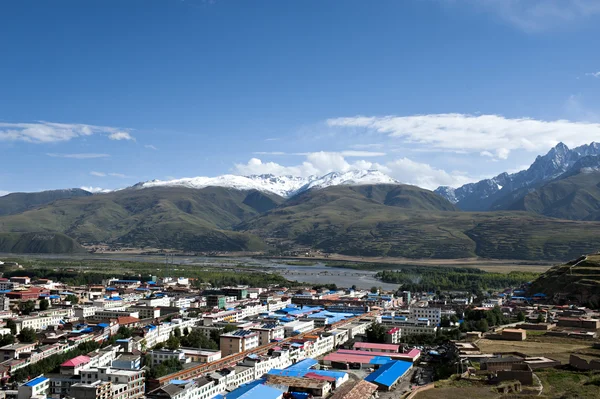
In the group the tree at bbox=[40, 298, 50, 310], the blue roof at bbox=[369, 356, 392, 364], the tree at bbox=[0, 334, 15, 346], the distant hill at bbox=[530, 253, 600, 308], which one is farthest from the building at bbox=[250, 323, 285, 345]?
the distant hill at bbox=[530, 253, 600, 308]

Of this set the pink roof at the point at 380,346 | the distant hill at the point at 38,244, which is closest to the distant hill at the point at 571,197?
the distant hill at the point at 38,244

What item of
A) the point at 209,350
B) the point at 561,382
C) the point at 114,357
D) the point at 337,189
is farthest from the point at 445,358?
the point at 337,189

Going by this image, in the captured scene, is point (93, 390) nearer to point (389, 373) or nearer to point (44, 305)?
point (389, 373)

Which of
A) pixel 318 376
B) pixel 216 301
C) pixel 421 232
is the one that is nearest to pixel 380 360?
pixel 318 376

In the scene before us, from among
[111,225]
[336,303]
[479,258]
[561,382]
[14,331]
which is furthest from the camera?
[111,225]

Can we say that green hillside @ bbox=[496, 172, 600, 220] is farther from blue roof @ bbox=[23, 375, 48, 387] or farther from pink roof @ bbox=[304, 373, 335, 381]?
blue roof @ bbox=[23, 375, 48, 387]

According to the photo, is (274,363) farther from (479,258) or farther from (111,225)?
(111,225)
